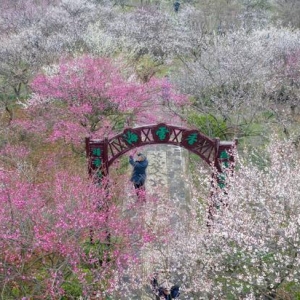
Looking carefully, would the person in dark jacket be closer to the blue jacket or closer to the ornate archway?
the blue jacket

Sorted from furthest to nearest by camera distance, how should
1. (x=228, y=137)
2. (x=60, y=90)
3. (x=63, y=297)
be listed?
(x=228, y=137) → (x=60, y=90) → (x=63, y=297)

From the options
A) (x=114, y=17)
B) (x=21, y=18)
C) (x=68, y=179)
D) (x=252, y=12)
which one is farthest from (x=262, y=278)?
(x=252, y=12)

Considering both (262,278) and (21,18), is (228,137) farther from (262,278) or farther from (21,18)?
(21,18)

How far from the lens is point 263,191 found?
8234mm

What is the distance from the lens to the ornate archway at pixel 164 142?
9.38 m

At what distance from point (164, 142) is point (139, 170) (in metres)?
2.05

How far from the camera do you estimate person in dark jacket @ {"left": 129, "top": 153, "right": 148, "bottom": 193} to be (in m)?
11.1

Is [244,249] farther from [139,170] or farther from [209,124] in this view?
[209,124]

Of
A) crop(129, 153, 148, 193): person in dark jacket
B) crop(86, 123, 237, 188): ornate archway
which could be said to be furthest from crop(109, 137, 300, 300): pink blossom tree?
crop(129, 153, 148, 193): person in dark jacket

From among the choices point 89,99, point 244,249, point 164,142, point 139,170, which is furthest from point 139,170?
point 244,249

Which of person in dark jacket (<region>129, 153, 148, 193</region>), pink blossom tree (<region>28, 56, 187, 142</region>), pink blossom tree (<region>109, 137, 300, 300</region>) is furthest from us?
pink blossom tree (<region>28, 56, 187, 142</region>)

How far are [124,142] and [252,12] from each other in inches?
1096

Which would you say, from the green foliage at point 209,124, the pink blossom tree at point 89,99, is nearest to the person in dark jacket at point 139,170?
the pink blossom tree at point 89,99

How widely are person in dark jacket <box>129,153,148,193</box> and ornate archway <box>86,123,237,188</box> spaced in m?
1.39
